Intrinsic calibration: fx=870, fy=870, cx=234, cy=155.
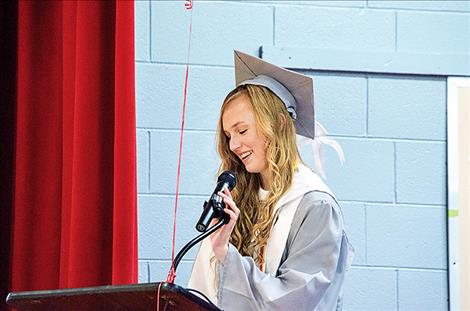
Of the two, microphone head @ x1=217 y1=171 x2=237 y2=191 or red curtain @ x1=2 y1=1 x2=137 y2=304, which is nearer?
microphone head @ x1=217 y1=171 x2=237 y2=191

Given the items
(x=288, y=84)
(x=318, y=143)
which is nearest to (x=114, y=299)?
(x=288, y=84)

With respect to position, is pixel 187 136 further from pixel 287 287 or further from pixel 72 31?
pixel 287 287

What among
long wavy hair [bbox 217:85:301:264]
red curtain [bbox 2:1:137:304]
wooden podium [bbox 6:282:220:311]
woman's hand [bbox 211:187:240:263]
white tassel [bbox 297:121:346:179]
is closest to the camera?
wooden podium [bbox 6:282:220:311]

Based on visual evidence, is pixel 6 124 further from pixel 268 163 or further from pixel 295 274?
pixel 295 274

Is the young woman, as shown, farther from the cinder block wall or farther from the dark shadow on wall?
the dark shadow on wall

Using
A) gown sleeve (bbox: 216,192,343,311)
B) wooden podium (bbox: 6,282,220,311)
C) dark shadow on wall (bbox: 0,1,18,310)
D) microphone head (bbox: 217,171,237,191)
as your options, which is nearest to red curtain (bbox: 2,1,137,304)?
dark shadow on wall (bbox: 0,1,18,310)

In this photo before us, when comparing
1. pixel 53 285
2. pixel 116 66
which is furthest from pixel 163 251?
pixel 116 66

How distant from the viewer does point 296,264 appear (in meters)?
1.90

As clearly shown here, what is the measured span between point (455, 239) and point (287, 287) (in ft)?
2.99

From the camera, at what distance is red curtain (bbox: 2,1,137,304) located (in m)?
2.45

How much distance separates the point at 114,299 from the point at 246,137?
648 mm

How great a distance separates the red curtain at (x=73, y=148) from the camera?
245 centimetres

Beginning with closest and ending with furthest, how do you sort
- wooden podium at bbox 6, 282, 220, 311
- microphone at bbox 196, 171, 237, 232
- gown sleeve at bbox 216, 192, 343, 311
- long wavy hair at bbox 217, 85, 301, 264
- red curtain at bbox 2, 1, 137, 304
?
wooden podium at bbox 6, 282, 220, 311 < microphone at bbox 196, 171, 237, 232 < gown sleeve at bbox 216, 192, 343, 311 < long wavy hair at bbox 217, 85, 301, 264 < red curtain at bbox 2, 1, 137, 304

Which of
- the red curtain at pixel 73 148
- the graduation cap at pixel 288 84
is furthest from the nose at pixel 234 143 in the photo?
the red curtain at pixel 73 148
